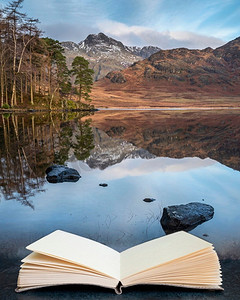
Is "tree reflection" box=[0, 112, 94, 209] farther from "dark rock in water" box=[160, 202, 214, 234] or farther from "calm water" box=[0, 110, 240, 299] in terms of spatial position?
"dark rock in water" box=[160, 202, 214, 234]

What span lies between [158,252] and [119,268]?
36 cm

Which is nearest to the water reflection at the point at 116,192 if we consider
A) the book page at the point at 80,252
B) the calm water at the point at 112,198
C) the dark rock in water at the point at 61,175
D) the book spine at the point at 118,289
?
the calm water at the point at 112,198

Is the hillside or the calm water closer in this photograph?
the calm water

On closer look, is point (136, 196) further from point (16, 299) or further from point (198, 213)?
point (16, 299)

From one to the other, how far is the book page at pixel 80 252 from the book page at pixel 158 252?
90mm

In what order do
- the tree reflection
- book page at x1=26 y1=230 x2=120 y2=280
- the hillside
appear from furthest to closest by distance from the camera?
the hillside < the tree reflection < book page at x1=26 y1=230 x2=120 y2=280

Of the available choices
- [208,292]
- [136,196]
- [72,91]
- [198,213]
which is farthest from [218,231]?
[72,91]

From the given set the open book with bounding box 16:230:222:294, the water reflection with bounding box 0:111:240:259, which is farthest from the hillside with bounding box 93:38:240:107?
the open book with bounding box 16:230:222:294

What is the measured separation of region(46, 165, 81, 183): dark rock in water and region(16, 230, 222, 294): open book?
374 cm

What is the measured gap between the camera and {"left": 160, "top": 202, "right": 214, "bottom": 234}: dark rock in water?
3.67m

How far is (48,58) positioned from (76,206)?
48271 mm

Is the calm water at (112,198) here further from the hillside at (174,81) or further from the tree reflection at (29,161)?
the hillside at (174,81)

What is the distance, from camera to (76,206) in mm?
4465

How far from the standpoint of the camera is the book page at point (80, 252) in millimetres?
2238
